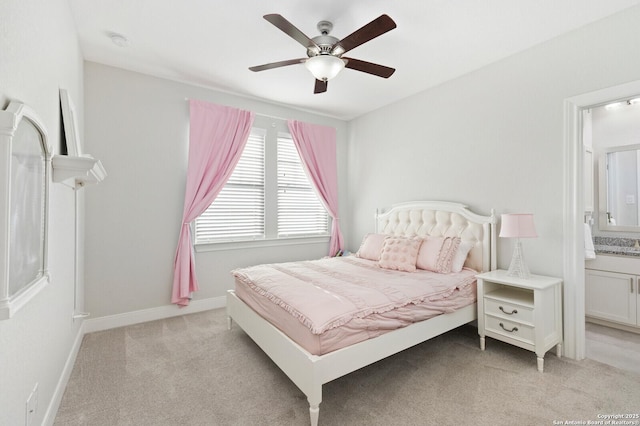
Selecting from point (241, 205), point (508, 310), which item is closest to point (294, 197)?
point (241, 205)

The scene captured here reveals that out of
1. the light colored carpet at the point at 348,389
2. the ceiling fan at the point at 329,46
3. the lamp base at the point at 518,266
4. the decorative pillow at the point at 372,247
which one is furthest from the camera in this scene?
the decorative pillow at the point at 372,247

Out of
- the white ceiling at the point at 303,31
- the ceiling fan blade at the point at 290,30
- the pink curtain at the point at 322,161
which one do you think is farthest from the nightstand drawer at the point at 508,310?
the ceiling fan blade at the point at 290,30

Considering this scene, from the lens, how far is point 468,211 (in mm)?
3361

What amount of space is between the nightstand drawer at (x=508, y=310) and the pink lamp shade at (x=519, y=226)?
23.4 inches

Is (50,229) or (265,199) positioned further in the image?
(265,199)

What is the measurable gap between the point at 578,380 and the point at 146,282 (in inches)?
163

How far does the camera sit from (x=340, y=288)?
2.41 meters

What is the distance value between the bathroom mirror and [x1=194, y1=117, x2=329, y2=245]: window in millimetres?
3686

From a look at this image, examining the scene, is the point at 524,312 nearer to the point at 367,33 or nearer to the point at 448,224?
the point at 448,224

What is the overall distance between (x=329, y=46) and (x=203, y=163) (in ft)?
7.13

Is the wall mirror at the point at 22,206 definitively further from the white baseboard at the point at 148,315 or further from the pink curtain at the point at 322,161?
the pink curtain at the point at 322,161

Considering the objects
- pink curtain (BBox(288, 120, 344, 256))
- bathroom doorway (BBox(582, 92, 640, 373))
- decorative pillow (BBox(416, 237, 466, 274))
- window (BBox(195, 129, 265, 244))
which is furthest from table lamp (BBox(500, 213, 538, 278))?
window (BBox(195, 129, 265, 244))

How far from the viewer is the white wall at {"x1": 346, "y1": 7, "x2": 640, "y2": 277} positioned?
2.53 metres

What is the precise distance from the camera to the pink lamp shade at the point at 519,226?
263 centimetres
